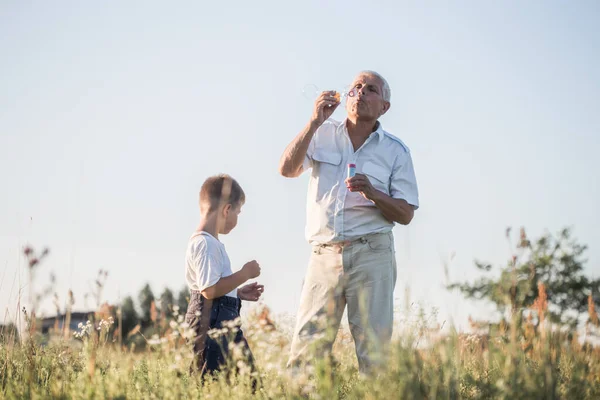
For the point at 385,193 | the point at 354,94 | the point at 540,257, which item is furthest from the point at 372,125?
the point at 540,257

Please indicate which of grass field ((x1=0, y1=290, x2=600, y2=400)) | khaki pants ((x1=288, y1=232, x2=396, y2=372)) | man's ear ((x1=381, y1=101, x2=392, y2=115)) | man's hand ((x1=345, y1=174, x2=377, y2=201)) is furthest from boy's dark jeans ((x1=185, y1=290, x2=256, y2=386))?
man's ear ((x1=381, y1=101, x2=392, y2=115))

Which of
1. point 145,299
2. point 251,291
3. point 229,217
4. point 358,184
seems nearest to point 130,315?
point 145,299

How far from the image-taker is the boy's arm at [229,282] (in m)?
4.34

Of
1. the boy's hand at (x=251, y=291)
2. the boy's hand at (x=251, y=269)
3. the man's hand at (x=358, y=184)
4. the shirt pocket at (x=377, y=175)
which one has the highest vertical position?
the shirt pocket at (x=377, y=175)

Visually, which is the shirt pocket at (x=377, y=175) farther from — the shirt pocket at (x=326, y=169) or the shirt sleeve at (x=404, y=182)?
the shirt pocket at (x=326, y=169)

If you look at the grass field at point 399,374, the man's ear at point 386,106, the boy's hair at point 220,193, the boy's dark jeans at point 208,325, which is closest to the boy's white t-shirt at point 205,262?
the boy's dark jeans at point 208,325

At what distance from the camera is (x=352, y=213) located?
4598 mm

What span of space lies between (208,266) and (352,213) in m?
1.07

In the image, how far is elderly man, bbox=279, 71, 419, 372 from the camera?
447 centimetres

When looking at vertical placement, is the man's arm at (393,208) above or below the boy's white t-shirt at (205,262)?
above

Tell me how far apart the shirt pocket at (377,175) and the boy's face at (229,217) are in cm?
98

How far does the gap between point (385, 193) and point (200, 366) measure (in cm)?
177

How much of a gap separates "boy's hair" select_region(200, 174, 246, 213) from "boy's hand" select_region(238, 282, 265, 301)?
2.11 feet

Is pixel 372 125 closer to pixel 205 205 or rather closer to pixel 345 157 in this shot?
pixel 345 157
